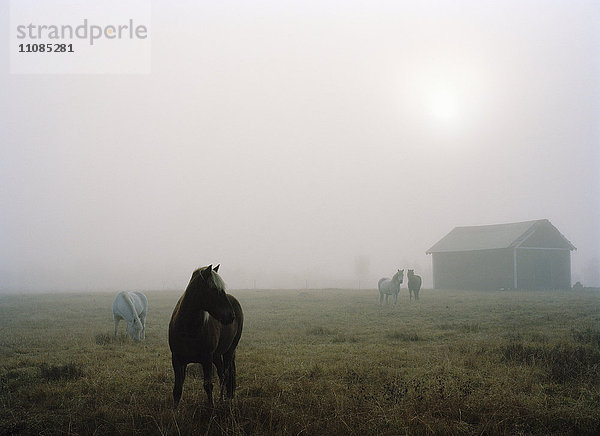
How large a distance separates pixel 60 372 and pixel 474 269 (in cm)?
3625

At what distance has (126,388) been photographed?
7.16 m

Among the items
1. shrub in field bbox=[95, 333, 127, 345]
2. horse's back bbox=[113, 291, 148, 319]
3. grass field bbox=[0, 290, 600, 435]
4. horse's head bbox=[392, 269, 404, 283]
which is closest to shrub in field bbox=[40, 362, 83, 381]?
grass field bbox=[0, 290, 600, 435]

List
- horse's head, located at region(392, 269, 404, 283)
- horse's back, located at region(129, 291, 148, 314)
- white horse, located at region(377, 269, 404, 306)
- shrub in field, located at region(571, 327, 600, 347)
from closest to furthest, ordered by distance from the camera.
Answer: shrub in field, located at region(571, 327, 600, 347) → horse's back, located at region(129, 291, 148, 314) → white horse, located at region(377, 269, 404, 306) → horse's head, located at region(392, 269, 404, 283)

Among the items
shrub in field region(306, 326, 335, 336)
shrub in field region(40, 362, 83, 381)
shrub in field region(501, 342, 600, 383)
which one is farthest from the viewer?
shrub in field region(306, 326, 335, 336)

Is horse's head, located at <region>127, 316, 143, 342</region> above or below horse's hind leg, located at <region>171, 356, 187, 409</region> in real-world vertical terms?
below

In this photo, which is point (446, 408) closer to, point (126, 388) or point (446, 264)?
A: point (126, 388)

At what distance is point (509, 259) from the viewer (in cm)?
3588

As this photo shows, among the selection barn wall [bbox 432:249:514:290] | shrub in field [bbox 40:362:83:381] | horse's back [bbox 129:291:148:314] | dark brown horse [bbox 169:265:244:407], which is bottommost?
barn wall [bbox 432:249:514:290]

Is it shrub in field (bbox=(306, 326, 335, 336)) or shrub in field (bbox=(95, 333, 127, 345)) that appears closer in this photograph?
shrub in field (bbox=(95, 333, 127, 345))

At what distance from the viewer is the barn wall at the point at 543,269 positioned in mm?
35906

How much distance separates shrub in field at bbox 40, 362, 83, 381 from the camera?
8.02m

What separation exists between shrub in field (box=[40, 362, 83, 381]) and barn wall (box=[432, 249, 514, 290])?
34359 millimetres

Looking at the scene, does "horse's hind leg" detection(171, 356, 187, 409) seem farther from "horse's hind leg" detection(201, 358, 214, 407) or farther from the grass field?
"horse's hind leg" detection(201, 358, 214, 407)

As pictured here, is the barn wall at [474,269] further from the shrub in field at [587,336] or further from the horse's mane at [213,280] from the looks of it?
the horse's mane at [213,280]
